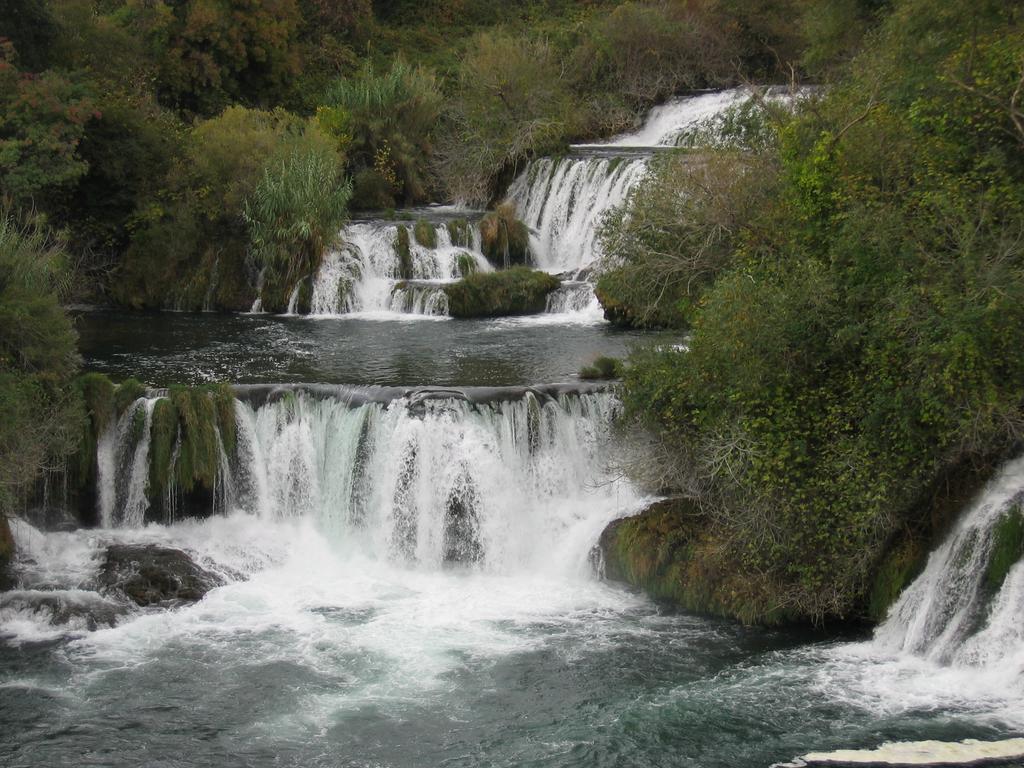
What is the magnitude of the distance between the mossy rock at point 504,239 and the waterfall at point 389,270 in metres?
0.30

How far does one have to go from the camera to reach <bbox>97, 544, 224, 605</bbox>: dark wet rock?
15.6 m

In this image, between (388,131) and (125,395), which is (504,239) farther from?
(125,395)

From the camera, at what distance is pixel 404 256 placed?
1100 inches

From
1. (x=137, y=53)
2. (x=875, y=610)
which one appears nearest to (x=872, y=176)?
(x=875, y=610)

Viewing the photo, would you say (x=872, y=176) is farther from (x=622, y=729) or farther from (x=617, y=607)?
(x=622, y=729)

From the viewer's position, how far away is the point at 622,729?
40.4 feet

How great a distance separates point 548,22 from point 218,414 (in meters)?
32.7

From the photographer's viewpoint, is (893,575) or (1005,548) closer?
(1005,548)

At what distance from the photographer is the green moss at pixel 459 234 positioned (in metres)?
28.8

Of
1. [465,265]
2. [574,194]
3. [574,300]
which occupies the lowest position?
[574,300]

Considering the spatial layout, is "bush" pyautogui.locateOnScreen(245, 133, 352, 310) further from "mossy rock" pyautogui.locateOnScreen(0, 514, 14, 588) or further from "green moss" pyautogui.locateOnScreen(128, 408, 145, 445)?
"mossy rock" pyautogui.locateOnScreen(0, 514, 14, 588)

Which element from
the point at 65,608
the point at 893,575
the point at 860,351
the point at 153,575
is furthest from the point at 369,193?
the point at 893,575

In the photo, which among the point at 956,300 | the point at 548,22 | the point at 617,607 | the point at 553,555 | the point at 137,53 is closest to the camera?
the point at 956,300

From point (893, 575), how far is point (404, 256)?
16.4 meters
